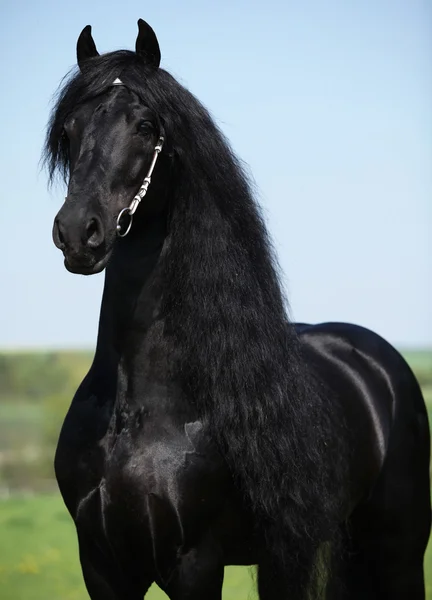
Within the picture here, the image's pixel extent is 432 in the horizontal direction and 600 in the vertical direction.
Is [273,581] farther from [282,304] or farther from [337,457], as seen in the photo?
[282,304]

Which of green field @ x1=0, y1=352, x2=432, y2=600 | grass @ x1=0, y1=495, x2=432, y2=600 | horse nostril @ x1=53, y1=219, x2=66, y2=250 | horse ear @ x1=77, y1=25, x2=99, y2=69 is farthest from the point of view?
green field @ x1=0, y1=352, x2=432, y2=600

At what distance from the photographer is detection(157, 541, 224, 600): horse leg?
2924 millimetres

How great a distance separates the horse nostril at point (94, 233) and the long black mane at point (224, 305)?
1.25 feet

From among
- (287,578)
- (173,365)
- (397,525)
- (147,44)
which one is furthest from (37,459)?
(147,44)

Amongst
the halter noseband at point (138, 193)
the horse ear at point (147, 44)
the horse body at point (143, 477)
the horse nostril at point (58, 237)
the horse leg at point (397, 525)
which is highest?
the horse ear at point (147, 44)

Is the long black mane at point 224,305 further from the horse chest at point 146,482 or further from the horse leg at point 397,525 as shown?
the horse leg at point 397,525

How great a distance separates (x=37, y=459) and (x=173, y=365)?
6992 mm

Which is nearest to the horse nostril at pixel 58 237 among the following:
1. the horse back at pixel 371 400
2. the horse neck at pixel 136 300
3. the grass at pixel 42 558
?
the horse neck at pixel 136 300

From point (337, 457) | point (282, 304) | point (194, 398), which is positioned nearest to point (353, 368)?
point (337, 457)

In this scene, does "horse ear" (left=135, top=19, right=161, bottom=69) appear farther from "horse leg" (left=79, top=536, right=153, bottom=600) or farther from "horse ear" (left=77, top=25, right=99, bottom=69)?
"horse leg" (left=79, top=536, right=153, bottom=600)

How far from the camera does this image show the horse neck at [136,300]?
3.03m

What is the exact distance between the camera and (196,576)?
9.63 feet

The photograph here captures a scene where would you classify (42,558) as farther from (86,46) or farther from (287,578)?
(86,46)

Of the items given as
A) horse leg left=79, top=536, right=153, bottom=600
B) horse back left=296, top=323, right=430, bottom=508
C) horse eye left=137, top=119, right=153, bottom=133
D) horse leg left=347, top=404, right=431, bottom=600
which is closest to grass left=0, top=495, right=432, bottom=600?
horse leg left=347, top=404, right=431, bottom=600
